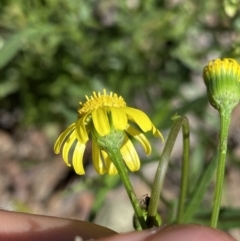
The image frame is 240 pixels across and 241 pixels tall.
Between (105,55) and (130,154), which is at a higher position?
(105,55)

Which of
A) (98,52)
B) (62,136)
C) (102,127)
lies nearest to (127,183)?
(102,127)

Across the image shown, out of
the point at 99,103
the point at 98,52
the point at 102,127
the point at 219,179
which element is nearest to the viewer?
the point at 219,179

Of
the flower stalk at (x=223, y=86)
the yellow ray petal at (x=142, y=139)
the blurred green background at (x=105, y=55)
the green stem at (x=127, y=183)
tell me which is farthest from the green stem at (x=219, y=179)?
the blurred green background at (x=105, y=55)

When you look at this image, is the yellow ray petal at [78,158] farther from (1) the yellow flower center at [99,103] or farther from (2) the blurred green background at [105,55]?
(2) the blurred green background at [105,55]

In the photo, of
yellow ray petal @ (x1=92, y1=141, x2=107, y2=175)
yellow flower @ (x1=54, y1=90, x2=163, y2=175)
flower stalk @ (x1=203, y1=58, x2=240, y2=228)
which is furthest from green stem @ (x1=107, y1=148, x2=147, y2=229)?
flower stalk @ (x1=203, y1=58, x2=240, y2=228)

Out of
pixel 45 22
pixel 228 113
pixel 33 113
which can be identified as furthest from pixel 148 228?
pixel 33 113

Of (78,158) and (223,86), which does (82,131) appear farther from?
(223,86)
